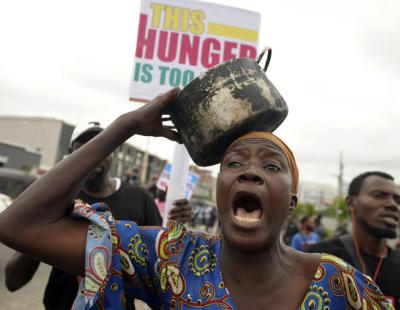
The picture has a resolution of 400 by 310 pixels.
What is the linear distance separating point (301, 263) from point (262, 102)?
686 millimetres

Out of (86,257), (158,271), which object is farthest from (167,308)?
(86,257)

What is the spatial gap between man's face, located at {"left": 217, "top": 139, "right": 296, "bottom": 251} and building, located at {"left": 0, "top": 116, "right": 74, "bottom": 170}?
4527cm

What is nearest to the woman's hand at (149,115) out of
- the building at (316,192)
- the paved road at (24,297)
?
the paved road at (24,297)

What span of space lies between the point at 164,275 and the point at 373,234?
1.78m

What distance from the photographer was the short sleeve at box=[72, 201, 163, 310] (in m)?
1.45

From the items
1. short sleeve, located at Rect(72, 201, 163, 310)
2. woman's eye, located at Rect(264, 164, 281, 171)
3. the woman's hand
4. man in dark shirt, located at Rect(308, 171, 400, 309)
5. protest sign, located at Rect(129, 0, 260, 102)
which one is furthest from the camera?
protest sign, located at Rect(129, 0, 260, 102)

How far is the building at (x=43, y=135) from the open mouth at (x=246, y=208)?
45.3 m

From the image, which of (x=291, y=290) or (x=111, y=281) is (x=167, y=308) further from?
(x=291, y=290)

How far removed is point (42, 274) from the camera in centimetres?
683

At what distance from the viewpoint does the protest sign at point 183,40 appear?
2.89 metres

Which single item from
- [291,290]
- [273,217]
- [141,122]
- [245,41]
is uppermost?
[245,41]

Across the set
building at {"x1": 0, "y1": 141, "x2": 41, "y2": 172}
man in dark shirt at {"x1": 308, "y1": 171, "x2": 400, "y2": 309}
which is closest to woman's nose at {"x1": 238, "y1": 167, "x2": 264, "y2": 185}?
man in dark shirt at {"x1": 308, "y1": 171, "x2": 400, "y2": 309}

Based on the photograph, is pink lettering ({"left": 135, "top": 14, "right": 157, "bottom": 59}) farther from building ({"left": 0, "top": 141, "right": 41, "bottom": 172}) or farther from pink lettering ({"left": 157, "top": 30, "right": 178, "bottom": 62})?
building ({"left": 0, "top": 141, "right": 41, "bottom": 172})

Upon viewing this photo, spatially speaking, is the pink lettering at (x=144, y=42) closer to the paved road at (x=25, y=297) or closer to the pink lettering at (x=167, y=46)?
the pink lettering at (x=167, y=46)
